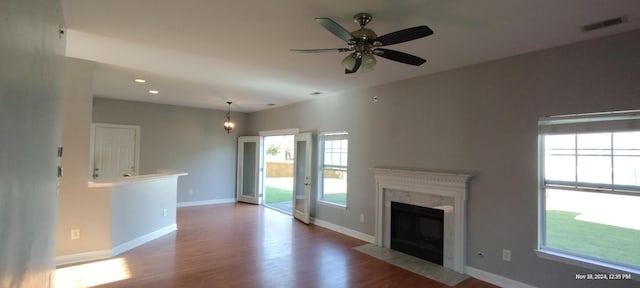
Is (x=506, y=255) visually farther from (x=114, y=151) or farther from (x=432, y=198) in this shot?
(x=114, y=151)

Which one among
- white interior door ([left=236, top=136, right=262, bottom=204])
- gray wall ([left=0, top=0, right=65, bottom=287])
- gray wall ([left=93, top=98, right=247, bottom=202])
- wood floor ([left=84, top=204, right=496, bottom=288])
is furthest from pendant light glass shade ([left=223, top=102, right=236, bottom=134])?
gray wall ([left=0, top=0, right=65, bottom=287])

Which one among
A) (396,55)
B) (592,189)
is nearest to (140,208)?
(396,55)

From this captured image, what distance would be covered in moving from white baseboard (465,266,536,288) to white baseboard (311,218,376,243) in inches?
60.4

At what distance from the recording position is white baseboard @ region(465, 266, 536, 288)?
341cm

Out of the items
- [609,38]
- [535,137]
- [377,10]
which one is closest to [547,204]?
[535,137]

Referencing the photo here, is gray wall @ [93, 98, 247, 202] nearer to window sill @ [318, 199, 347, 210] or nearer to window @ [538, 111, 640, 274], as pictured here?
window sill @ [318, 199, 347, 210]

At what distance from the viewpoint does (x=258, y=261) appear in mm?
4098

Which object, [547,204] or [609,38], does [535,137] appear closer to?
[547,204]

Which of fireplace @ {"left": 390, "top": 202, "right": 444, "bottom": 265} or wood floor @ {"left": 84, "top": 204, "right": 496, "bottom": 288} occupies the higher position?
fireplace @ {"left": 390, "top": 202, "right": 444, "bottom": 265}

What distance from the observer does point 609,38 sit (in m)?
2.87

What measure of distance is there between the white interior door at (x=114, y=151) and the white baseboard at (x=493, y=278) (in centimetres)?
691

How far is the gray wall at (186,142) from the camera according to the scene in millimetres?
7176

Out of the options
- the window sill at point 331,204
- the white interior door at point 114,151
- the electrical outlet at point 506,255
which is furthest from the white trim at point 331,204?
the white interior door at point 114,151

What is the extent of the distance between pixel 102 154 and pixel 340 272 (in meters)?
5.90
